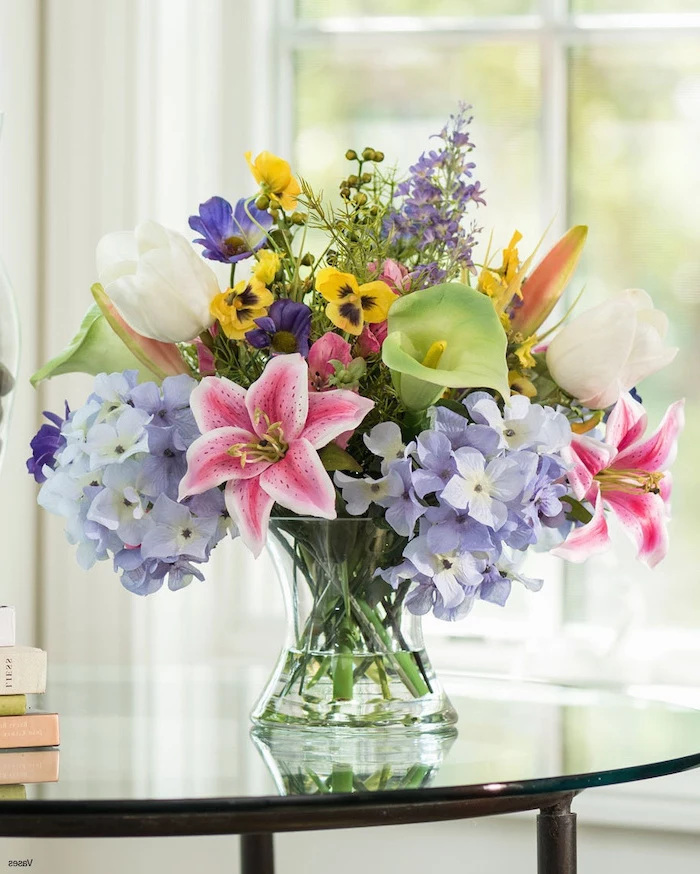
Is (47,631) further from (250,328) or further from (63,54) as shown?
(250,328)

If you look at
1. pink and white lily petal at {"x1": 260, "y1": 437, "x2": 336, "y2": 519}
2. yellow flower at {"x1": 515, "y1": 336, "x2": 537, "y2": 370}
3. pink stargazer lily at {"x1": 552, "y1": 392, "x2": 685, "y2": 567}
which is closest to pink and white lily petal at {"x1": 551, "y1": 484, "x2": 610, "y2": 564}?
pink stargazer lily at {"x1": 552, "y1": 392, "x2": 685, "y2": 567}

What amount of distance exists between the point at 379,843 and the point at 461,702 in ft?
2.20

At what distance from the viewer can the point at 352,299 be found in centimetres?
81

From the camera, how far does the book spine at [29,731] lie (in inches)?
34.4

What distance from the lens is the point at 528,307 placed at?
890 millimetres

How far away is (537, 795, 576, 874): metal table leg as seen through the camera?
35.3 inches

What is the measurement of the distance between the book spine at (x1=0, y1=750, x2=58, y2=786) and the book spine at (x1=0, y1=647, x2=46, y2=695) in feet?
0.15

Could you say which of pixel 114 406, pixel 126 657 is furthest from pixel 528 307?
pixel 126 657

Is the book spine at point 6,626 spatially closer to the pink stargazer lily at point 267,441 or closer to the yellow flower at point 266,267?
the pink stargazer lily at point 267,441

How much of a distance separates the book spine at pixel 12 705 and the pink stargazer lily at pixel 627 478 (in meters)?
0.42

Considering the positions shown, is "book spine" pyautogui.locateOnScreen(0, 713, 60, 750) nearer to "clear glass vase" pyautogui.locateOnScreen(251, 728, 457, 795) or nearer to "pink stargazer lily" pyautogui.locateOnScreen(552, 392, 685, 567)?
"clear glass vase" pyautogui.locateOnScreen(251, 728, 457, 795)

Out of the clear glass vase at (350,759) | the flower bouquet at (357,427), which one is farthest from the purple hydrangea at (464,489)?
the clear glass vase at (350,759)

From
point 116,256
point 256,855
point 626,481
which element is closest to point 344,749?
point 626,481

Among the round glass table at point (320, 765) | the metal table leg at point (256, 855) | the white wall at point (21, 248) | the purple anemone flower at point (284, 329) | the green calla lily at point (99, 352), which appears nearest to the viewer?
the round glass table at point (320, 765)
